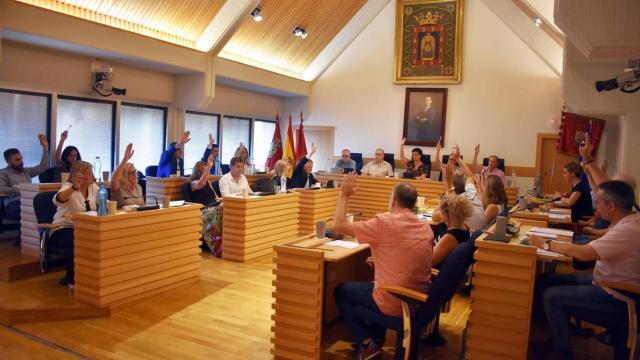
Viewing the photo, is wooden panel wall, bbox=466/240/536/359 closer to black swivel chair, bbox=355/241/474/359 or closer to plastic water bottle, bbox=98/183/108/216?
black swivel chair, bbox=355/241/474/359

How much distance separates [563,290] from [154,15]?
6938 mm

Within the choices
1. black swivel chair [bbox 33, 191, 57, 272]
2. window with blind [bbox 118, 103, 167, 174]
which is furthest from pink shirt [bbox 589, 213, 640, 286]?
window with blind [bbox 118, 103, 167, 174]

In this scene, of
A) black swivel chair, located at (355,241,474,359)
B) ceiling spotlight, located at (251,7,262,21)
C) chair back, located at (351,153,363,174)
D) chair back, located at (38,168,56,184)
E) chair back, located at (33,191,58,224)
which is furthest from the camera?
chair back, located at (351,153,363,174)

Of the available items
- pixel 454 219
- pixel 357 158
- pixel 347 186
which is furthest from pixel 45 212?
pixel 357 158

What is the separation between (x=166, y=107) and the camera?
9438 mm

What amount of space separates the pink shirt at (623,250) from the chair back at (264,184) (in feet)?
17.3

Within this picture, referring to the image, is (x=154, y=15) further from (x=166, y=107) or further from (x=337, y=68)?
(x=337, y=68)

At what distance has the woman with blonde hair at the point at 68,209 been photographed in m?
4.64

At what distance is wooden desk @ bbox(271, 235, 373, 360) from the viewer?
11.2 ft

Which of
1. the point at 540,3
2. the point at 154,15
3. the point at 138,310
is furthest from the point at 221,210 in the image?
the point at 540,3

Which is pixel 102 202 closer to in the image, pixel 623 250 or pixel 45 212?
pixel 45 212

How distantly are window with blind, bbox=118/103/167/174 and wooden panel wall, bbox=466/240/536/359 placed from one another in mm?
7058

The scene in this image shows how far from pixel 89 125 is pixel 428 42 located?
7.24m

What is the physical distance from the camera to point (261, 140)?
12570 mm
